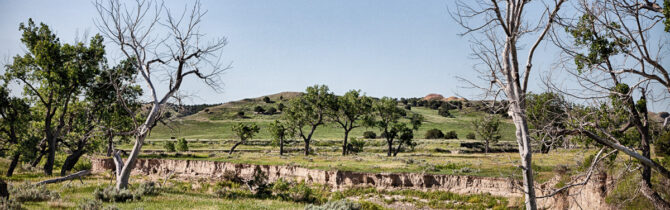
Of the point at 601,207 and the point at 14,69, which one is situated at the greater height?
the point at 14,69

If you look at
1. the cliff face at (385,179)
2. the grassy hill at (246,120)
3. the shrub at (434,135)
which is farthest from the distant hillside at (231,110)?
the cliff face at (385,179)

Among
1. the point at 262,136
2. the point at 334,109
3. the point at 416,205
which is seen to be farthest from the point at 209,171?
the point at 262,136

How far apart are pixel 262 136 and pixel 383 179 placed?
77.0m

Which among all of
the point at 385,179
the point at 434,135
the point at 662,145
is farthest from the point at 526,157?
the point at 434,135

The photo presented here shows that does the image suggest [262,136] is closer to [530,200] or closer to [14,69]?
[14,69]

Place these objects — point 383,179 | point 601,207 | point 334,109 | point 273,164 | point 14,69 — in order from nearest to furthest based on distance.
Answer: point 601,207, point 14,69, point 383,179, point 273,164, point 334,109

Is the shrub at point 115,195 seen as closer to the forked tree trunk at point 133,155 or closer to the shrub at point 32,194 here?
the forked tree trunk at point 133,155

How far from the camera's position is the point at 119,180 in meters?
14.5

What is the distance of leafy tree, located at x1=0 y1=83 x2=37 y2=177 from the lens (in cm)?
2328

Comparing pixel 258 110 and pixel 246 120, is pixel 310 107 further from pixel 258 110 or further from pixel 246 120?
pixel 258 110

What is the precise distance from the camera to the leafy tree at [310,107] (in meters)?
59.8

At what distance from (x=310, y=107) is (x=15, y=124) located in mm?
39617

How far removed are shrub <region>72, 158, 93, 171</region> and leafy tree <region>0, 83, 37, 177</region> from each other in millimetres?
8616

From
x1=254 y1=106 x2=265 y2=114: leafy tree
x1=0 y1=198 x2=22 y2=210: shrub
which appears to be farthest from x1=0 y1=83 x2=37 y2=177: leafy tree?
x1=254 y1=106 x2=265 y2=114: leafy tree
